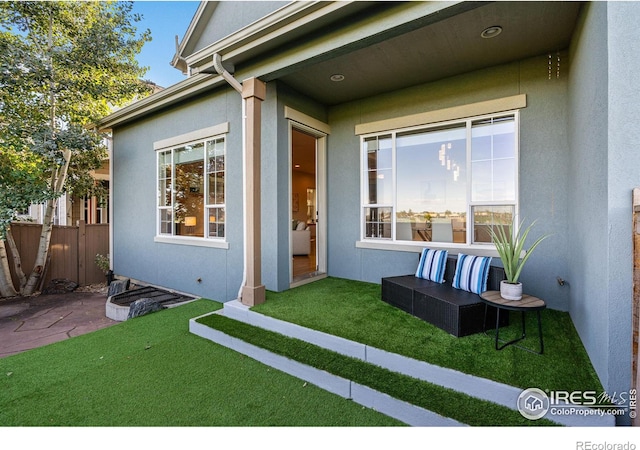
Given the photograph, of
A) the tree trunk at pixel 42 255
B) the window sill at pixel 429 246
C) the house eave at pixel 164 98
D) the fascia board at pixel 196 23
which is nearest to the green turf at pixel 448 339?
the window sill at pixel 429 246

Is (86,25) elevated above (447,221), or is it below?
above

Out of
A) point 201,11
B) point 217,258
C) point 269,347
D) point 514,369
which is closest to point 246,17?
point 201,11

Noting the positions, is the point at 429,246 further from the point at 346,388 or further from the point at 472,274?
→ the point at 346,388

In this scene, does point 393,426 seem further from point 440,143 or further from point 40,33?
point 40,33

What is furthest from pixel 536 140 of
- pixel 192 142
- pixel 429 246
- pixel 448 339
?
pixel 192 142

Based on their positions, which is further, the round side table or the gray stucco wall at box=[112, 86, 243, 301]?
the gray stucco wall at box=[112, 86, 243, 301]

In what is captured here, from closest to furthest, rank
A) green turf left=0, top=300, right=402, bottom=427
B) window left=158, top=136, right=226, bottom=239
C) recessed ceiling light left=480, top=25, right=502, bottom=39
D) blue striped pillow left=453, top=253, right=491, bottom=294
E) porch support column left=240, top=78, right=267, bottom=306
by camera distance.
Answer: green turf left=0, top=300, right=402, bottom=427, recessed ceiling light left=480, top=25, right=502, bottom=39, blue striped pillow left=453, top=253, right=491, bottom=294, porch support column left=240, top=78, right=267, bottom=306, window left=158, top=136, right=226, bottom=239

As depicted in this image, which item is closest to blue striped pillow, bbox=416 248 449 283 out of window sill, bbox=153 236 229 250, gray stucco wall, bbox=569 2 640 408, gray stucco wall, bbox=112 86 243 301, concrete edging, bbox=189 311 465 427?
gray stucco wall, bbox=569 2 640 408

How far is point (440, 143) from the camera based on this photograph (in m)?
4.55

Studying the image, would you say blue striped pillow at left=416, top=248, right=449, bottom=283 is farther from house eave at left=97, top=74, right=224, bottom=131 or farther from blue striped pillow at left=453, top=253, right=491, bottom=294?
house eave at left=97, top=74, right=224, bottom=131

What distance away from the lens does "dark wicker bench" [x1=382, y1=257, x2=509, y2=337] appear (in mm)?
2926

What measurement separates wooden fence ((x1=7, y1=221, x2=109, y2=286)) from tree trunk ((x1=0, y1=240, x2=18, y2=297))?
34cm

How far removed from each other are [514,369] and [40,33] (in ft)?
31.5

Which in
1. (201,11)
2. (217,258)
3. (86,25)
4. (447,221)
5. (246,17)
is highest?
(86,25)
